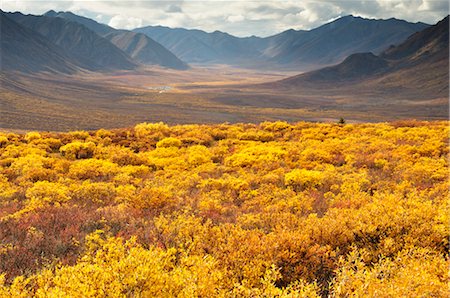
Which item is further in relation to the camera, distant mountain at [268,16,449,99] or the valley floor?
distant mountain at [268,16,449,99]

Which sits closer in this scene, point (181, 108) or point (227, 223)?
point (227, 223)

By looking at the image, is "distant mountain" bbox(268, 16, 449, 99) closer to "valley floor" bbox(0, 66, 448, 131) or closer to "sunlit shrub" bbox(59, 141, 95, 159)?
"valley floor" bbox(0, 66, 448, 131)

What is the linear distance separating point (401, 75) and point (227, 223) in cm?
18371

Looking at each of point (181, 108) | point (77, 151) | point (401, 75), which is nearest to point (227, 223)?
point (77, 151)

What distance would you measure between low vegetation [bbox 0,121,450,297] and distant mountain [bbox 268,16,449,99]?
135357 mm

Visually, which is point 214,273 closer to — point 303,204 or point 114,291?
point 114,291

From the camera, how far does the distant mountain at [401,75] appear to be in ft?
474

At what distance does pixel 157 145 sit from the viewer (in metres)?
20.0

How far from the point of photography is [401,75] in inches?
6516

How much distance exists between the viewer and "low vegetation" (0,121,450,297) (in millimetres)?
4547

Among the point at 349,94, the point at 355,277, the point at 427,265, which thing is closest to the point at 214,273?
the point at 355,277

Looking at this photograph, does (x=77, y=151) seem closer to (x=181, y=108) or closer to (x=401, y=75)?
(x=181, y=108)

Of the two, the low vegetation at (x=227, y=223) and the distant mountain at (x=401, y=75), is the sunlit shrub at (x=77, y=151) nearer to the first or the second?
the low vegetation at (x=227, y=223)

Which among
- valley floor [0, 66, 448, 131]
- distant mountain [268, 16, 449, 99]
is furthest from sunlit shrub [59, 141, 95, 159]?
distant mountain [268, 16, 449, 99]
